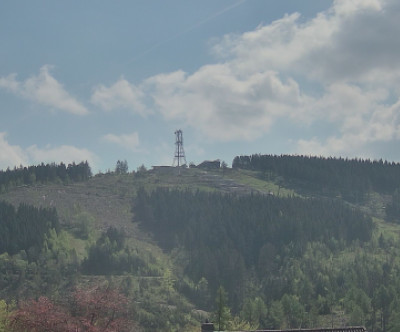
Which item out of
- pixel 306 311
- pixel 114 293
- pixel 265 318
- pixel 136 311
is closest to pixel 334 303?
pixel 306 311

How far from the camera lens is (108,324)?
43.8 meters

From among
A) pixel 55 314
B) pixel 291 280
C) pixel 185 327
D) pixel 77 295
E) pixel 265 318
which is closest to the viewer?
pixel 55 314

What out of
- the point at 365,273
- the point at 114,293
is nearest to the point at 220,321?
the point at 114,293

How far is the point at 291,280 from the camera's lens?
184 metres

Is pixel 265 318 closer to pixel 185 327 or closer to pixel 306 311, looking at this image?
pixel 306 311

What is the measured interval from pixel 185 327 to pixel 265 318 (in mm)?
25288

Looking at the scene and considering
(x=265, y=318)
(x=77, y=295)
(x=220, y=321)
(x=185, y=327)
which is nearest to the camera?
(x=77, y=295)

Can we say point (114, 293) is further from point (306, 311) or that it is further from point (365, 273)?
point (365, 273)

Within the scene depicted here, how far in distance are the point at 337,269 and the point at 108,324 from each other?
16040 centimetres

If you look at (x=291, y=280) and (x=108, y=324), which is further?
(x=291, y=280)

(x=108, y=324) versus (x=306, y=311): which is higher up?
(x=108, y=324)

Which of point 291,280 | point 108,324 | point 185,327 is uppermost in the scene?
point 108,324

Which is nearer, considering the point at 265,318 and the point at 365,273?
the point at 265,318

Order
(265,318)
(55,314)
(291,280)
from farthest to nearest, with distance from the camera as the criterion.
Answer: (291,280), (265,318), (55,314)
